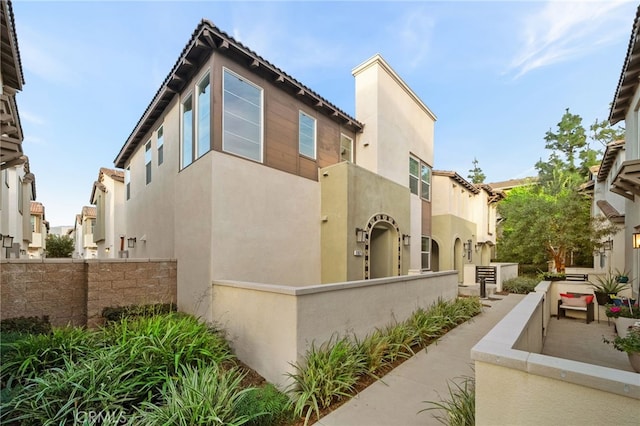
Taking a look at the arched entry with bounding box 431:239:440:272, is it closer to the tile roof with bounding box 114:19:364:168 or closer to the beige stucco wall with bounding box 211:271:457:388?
the tile roof with bounding box 114:19:364:168

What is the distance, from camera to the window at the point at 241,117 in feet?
23.9

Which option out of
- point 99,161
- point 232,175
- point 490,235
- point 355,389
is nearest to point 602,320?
point 355,389

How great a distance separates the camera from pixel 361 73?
1187 centimetres

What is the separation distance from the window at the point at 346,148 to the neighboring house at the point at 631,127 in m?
7.62

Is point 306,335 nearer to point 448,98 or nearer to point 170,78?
point 170,78

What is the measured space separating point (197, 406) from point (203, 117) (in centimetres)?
670

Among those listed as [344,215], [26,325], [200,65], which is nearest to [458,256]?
[344,215]

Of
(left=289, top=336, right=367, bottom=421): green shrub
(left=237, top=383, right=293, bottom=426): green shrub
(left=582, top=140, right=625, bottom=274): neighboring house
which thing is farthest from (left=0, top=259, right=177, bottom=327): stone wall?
(left=582, top=140, right=625, bottom=274): neighboring house

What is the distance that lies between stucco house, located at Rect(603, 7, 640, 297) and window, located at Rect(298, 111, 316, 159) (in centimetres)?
788

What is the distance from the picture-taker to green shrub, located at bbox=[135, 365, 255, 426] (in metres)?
3.24

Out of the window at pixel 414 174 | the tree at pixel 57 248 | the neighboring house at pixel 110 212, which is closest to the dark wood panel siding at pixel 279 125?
the window at pixel 414 174

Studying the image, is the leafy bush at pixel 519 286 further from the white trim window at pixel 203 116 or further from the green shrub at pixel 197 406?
the white trim window at pixel 203 116

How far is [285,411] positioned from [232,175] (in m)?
5.21

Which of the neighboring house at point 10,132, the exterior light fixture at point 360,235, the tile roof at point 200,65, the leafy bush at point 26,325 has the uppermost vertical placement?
the tile roof at point 200,65
